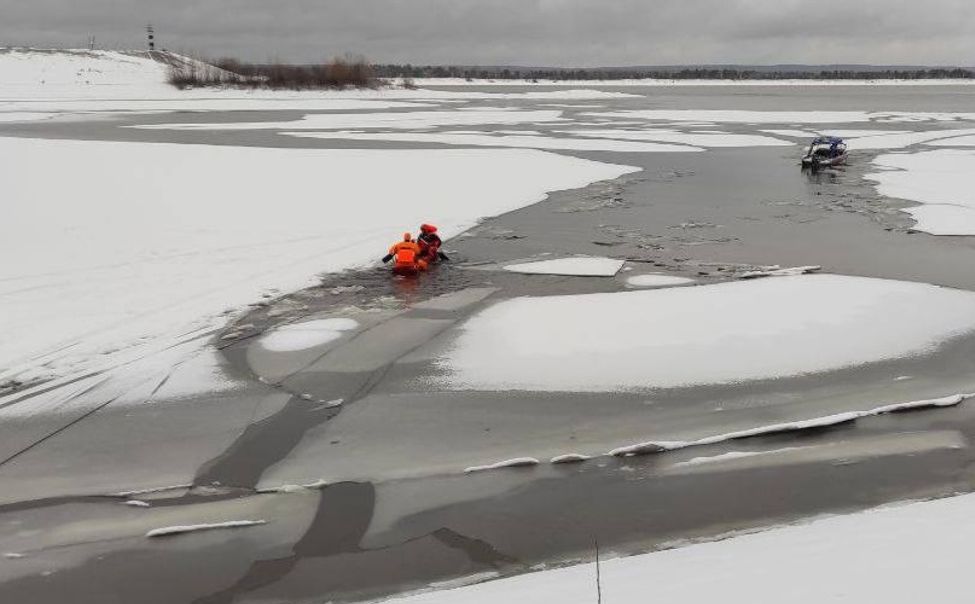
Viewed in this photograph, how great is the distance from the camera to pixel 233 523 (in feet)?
13.4

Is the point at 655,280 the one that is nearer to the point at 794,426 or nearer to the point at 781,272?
the point at 781,272

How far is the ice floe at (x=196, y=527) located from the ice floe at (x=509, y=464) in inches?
48.4

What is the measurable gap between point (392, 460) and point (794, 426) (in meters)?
2.64

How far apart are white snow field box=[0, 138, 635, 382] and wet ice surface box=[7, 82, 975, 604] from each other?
85 cm

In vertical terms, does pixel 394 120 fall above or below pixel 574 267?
above

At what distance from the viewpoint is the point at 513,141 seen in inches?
904

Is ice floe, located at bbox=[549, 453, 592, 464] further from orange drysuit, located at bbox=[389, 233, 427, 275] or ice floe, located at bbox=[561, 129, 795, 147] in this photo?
ice floe, located at bbox=[561, 129, 795, 147]

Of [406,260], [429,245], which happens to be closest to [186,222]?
[429,245]

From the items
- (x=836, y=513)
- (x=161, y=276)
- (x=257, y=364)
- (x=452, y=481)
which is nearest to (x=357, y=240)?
(x=161, y=276)

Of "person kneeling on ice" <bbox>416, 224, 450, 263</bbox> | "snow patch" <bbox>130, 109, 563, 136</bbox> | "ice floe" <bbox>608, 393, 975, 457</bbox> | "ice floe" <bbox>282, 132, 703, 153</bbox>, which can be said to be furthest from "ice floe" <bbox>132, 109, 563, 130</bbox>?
"ice floe" <bbox>608, 393, 975, 457</bbox>

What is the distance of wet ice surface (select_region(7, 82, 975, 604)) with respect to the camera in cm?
381

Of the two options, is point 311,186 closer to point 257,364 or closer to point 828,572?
point 257,364

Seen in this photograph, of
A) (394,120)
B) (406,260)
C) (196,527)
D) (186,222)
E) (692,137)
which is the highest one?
(394,120)

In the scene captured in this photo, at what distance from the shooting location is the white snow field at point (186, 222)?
711cm
